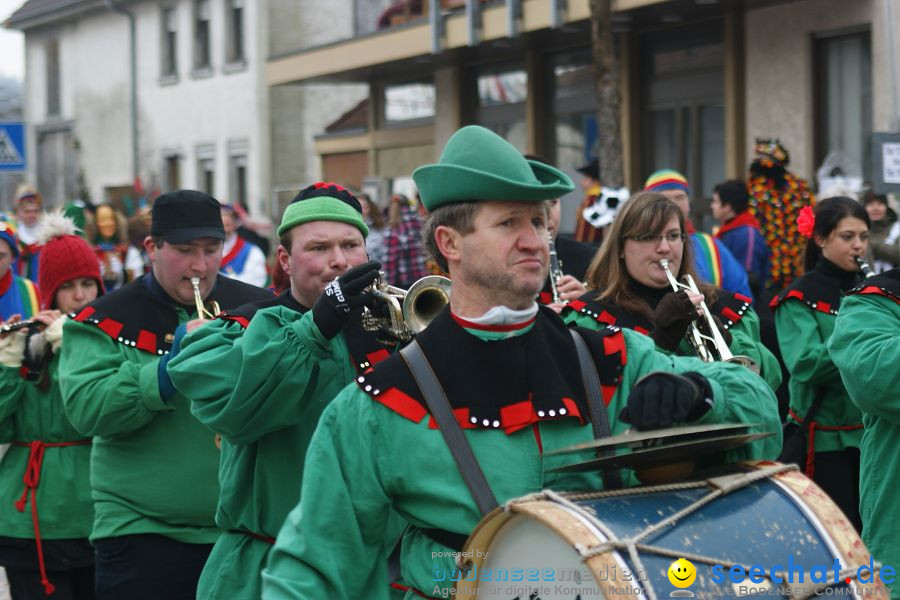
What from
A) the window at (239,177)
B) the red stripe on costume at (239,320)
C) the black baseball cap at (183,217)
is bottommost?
the red stripe on costume at (239,320)

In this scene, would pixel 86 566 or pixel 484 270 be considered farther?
pixel 86 566

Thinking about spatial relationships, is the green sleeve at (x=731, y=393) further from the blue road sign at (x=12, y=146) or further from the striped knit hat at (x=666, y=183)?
the blue road sign at (x=12, y=146)

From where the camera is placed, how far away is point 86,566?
20.3 feet

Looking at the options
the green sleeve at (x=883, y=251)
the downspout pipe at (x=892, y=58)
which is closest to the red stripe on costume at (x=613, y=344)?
the green sleeve at (x=883, y=251)

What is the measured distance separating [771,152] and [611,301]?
5398mm

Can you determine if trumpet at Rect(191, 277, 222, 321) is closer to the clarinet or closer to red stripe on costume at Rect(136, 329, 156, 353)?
red stripe on costume at Rect(136, 329, 156, 353)

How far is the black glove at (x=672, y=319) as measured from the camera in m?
4.83

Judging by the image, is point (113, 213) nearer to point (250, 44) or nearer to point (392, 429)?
point (392, 429)

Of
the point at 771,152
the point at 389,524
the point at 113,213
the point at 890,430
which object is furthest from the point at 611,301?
the point at 113,213

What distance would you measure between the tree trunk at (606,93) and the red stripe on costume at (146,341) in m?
8.68

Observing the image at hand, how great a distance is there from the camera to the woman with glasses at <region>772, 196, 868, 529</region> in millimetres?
6168

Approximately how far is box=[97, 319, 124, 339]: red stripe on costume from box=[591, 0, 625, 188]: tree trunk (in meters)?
8.74

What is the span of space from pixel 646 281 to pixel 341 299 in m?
1.90

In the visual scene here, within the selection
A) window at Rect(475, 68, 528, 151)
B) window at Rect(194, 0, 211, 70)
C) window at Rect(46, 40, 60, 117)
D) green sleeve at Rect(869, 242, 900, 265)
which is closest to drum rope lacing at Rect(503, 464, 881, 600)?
green sleeve at Rect(869, 242, 900, 265)
